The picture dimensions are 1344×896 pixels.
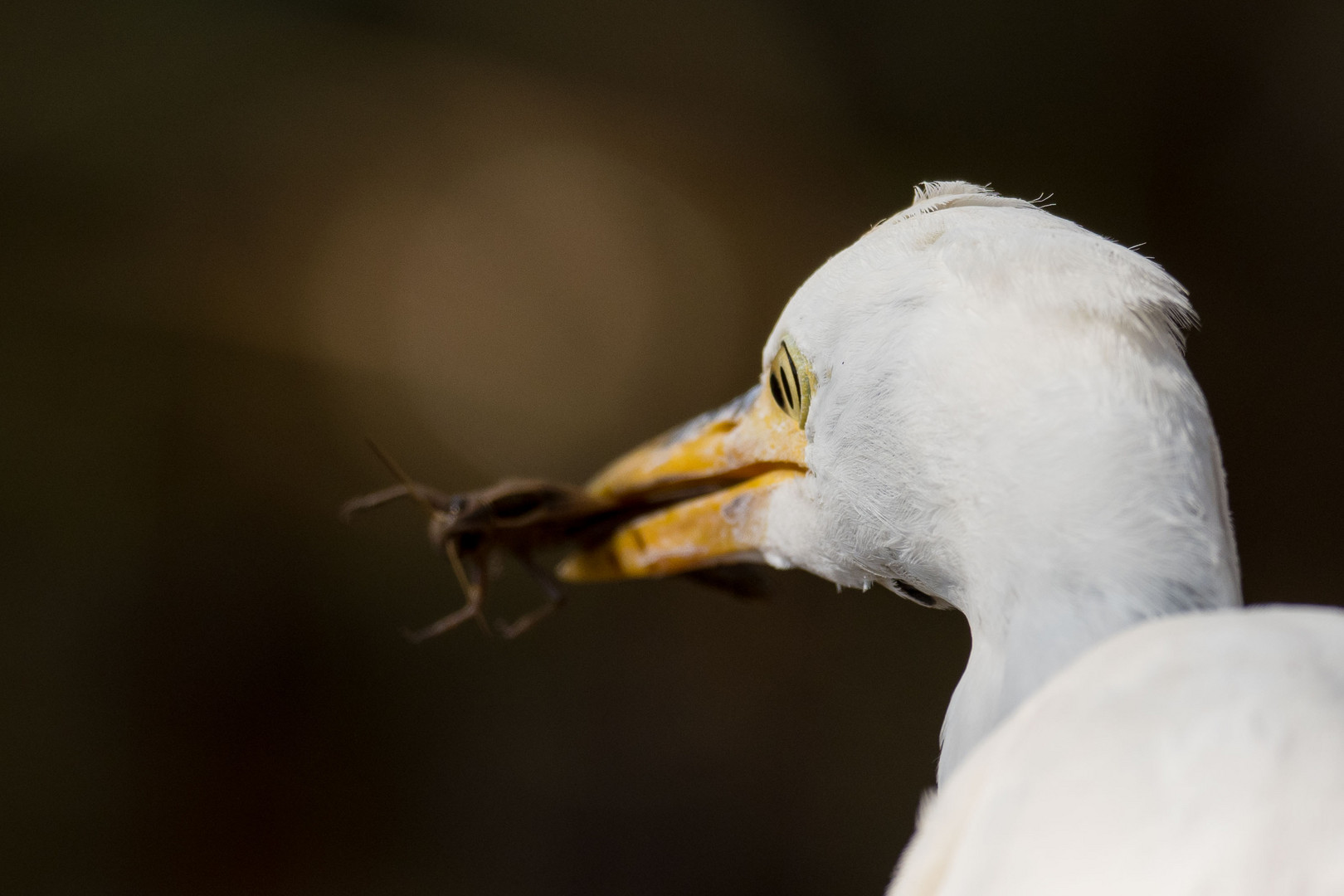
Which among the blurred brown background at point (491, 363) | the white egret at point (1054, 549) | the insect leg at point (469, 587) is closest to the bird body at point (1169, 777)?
the white egret at point (1054, 549)

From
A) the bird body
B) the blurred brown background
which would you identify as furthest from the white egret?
the blurred brown background

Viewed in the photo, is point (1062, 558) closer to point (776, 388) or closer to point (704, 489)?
→ point (776, 388)

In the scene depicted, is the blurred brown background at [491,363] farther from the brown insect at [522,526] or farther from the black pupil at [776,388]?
the black pupil at [776,388]

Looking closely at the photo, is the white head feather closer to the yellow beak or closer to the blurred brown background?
the yellow beak

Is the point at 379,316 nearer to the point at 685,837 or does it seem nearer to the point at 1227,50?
the point at 685,837

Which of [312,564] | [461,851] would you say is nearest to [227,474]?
[312,564]

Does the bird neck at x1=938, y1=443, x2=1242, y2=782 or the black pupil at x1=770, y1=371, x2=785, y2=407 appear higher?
the black pupil at x1=770, y1=371, x2=785, y2=407
